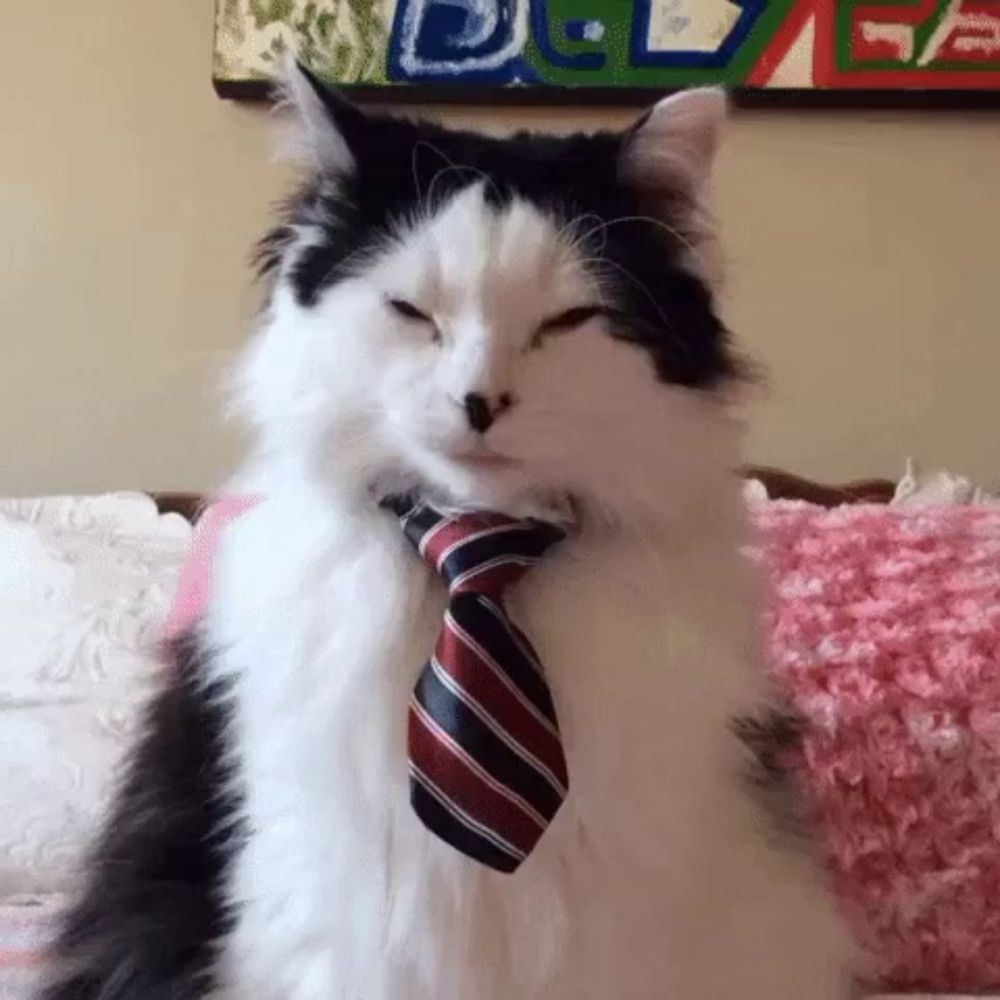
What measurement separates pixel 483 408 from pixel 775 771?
42 cm

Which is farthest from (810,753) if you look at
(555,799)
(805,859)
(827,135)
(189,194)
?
(189,194)

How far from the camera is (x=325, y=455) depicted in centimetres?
85

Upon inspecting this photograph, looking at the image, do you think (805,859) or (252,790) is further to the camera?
(805,859)

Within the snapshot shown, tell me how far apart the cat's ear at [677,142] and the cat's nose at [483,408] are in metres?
0.20

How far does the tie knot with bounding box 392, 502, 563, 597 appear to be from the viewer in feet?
2.73

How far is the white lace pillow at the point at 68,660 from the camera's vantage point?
4.26ft

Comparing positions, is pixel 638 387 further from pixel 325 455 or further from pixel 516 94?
pixel 516 94

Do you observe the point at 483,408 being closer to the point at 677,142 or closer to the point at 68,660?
the point at 677,142

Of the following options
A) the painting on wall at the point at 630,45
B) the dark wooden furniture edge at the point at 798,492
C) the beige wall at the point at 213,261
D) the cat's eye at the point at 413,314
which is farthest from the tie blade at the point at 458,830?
the painting on wall at the point at 630,45

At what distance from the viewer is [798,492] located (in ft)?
5.97

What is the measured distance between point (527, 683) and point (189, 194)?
1390mm

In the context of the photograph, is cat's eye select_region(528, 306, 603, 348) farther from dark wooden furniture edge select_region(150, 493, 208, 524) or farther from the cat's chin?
dark wooden furniture edge select_region(150, 493, 208, 524)

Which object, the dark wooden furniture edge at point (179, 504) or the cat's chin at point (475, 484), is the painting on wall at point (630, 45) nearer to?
the dark wooden furniture edge at point (179, 504)

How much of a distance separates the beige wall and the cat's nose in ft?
4.03
